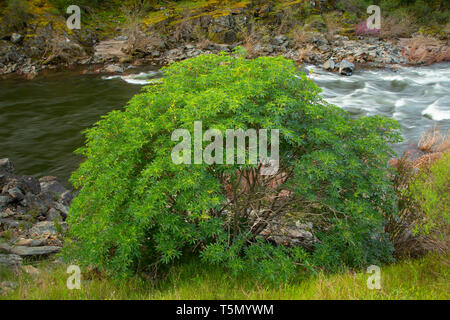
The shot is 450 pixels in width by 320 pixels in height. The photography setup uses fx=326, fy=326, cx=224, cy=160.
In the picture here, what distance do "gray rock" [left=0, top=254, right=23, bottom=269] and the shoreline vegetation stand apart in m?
18.1

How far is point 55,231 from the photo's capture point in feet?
22.8

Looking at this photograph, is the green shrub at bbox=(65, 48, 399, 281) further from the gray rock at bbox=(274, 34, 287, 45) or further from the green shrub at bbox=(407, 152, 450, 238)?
the gray rock at bbox=(274, 34, 287, 45)

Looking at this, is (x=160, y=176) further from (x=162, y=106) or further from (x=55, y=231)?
(x=55, y=231)

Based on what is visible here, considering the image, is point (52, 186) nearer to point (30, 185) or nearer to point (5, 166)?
point (30, 185)

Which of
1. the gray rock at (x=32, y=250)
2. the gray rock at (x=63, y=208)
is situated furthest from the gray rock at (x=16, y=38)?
the gray rock at (x=32, y=250)

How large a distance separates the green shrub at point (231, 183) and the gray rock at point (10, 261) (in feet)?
4.04

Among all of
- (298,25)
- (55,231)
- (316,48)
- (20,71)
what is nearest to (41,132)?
(55,231)

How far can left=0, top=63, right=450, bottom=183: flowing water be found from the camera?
1193cm

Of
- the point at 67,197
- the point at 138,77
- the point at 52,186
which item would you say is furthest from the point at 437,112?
the point at 138,77

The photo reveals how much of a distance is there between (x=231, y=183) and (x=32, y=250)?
403 centimetres

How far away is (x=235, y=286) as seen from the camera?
14.1 feet

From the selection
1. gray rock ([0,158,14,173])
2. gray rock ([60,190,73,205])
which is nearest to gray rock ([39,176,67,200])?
gray rock ([60,190,73,205])

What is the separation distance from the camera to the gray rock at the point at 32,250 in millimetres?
5859

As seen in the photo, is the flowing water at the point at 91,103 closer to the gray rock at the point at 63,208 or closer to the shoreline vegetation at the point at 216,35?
the gray rock at the point at 63,208
